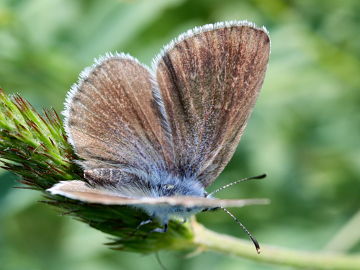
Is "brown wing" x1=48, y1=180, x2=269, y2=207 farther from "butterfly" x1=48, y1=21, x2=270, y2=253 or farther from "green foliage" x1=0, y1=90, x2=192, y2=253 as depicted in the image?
"butterfly" x1=48, y1=21, x2=270, y2=253

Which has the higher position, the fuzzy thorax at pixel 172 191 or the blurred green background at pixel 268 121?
the blurred green background at pixel 268 121

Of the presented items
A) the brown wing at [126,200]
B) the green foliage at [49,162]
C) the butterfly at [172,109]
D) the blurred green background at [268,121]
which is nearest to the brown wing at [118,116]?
the butterfly at [172,109]

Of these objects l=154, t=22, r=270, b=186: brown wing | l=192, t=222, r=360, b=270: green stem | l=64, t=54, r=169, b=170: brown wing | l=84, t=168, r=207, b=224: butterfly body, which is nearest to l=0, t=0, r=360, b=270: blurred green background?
l=192, t=222, r=360, b=270: green stem

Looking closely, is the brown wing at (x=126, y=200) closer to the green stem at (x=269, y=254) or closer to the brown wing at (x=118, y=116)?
the brown wing at (x=118, y=116)

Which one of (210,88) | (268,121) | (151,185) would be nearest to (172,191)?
(151,185)

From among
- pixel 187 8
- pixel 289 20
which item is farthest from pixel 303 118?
pixel 187 8
